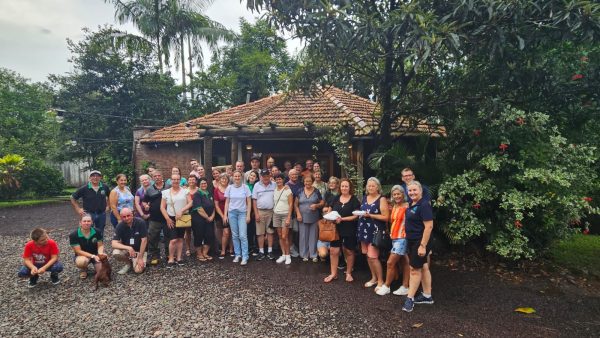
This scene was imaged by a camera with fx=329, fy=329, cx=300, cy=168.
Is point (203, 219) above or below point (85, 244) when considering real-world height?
above

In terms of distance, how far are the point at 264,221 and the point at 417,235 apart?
114 inches

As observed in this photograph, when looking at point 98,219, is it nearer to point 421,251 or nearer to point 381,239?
point 381,239

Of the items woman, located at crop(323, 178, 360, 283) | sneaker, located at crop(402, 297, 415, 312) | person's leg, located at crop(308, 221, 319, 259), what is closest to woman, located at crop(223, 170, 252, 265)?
person's leg, located at crop(308, 221, 319, 259)

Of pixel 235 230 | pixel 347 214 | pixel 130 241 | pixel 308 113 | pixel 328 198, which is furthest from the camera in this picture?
Result: pixel 308 113

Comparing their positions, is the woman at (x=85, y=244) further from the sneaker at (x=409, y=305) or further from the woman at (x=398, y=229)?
the sneaker at (x=409, y=305)

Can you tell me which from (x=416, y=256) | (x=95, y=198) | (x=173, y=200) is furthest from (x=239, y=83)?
(x=416, y=256)

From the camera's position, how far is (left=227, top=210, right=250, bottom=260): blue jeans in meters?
5.85

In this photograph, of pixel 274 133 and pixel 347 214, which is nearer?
pixel 347 214

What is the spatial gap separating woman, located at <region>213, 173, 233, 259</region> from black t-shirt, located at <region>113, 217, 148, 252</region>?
1.28 m

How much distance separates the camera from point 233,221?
19.3 ft

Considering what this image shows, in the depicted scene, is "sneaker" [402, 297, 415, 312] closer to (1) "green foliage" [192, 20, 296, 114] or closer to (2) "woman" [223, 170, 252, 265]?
(2) "woman" [223, 170, 252, 265]

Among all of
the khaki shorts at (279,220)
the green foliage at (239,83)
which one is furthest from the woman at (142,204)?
the green foliage at (239,83)

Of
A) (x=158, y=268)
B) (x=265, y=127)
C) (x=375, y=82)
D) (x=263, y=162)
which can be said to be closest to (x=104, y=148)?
(x=263, y=162)

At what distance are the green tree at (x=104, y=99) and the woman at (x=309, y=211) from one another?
12278 millimetres
